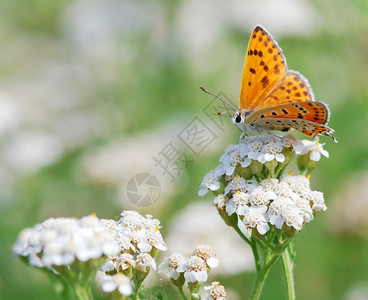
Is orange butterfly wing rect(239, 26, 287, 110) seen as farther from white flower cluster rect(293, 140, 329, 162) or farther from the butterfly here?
white flower cluster rect(293, 140, 329, 162)

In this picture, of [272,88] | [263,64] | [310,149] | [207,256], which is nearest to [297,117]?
[310,149]

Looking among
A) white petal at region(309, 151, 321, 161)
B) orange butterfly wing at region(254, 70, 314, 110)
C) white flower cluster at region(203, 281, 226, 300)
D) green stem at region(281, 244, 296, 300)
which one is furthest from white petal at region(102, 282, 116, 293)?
orange butterfly wing at region(254, 70, 314, 110)

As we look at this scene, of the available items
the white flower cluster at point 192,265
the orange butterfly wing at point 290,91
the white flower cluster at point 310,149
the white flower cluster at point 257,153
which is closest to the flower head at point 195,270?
the white flower cluster at point 192,265

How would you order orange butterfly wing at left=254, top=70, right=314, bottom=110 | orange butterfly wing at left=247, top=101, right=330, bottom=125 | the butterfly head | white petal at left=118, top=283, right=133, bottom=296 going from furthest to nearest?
1. the butterfly head
2. orange butterfly wing at left=254, top=70, right=314, bottom=110
3. orange butterfly wing at left=247, top=101, right=330, bottom=125
4. white petal at left=118, top=283, right=133, bottom=296

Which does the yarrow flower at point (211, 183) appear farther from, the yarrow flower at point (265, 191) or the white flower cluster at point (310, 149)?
the white flower cluster at point (310, 149)

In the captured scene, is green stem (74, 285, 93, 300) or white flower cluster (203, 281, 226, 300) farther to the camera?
white flower cluster (203, 281, 226, 300)

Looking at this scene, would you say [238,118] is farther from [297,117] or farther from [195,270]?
[195,270]
